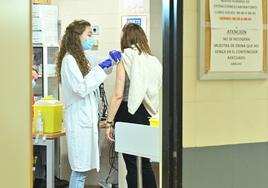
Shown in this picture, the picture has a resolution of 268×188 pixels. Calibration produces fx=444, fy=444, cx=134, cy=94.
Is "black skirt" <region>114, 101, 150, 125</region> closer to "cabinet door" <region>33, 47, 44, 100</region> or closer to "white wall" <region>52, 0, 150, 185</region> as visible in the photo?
"white wall" <region>52, 0, 150, 185</region>

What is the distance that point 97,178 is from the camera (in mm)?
4246

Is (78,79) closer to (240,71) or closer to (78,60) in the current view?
(78,60)

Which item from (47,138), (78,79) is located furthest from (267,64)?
(47,138)

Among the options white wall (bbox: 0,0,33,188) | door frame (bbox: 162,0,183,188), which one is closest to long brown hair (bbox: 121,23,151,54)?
white wall (bbox: 0,0,33,188)

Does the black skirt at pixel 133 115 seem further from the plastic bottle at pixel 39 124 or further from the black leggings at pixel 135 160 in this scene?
the plastic bottle at pixel 39 124

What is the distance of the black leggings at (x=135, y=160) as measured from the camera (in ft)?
10.2

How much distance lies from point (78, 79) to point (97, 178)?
4.31 feet

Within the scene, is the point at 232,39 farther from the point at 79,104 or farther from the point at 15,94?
the point at 79,104

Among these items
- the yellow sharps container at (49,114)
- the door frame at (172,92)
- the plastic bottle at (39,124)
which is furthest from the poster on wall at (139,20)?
the door frame at (172,92)

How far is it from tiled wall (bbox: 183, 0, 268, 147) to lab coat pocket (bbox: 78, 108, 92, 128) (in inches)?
63.4

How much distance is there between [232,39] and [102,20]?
245 centimetres

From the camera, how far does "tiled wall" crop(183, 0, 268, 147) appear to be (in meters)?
1.83

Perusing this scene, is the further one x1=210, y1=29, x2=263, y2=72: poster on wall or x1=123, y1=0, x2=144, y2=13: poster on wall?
x1=123, y1=0, x2=144, y2=13: poster on wall

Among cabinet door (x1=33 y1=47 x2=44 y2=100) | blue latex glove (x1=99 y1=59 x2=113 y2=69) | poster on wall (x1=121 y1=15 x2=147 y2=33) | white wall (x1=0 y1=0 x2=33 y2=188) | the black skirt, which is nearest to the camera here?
white wall (x1=0 y1=0 x2=33 y2=188)
